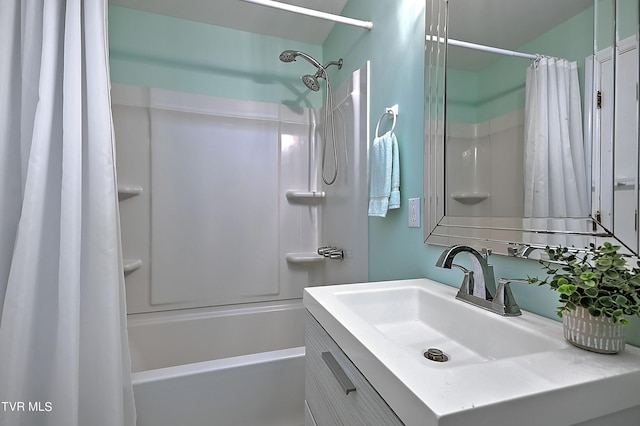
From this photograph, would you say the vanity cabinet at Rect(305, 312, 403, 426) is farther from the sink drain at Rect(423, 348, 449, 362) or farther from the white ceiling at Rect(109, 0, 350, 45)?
the white ceiling at Rect(109, 0, 350, 45)

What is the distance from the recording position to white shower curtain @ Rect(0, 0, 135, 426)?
0.86 metres

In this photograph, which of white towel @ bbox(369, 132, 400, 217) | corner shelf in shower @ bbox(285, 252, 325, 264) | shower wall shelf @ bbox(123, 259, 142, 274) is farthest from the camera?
corner shelf in shower @ bbox(285, 252, 325, 264)

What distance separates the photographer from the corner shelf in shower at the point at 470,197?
893 mm

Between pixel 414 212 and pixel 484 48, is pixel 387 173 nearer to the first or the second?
pixel 414 212

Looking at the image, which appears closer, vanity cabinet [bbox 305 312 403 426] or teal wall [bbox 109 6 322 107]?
vanity cabinet [bbox 305 312 403 426]

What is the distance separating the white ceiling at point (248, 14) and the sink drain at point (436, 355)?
1959 mm

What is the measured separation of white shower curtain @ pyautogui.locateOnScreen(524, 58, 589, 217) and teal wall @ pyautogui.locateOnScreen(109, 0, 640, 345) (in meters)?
0.16

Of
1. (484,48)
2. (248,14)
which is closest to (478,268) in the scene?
(484,48)

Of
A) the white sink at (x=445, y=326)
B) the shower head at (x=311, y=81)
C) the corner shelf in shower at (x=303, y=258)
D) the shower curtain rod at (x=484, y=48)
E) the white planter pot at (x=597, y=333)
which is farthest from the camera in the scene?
the corner shelf in shower at (x=303, y=258)

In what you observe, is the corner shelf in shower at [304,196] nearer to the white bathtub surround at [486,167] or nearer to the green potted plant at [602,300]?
the white bathtub surround at [486,167]

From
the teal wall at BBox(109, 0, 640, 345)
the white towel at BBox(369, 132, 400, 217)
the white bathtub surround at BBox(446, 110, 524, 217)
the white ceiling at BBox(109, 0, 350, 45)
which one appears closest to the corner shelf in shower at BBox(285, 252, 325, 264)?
the teal wall at BBox(109, 0, 640, 345)

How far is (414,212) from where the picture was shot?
3.85 feet

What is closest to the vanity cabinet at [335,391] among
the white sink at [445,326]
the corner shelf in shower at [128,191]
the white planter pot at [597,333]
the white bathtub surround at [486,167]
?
the white sink at [445,326]

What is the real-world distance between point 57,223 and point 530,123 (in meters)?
1.40
